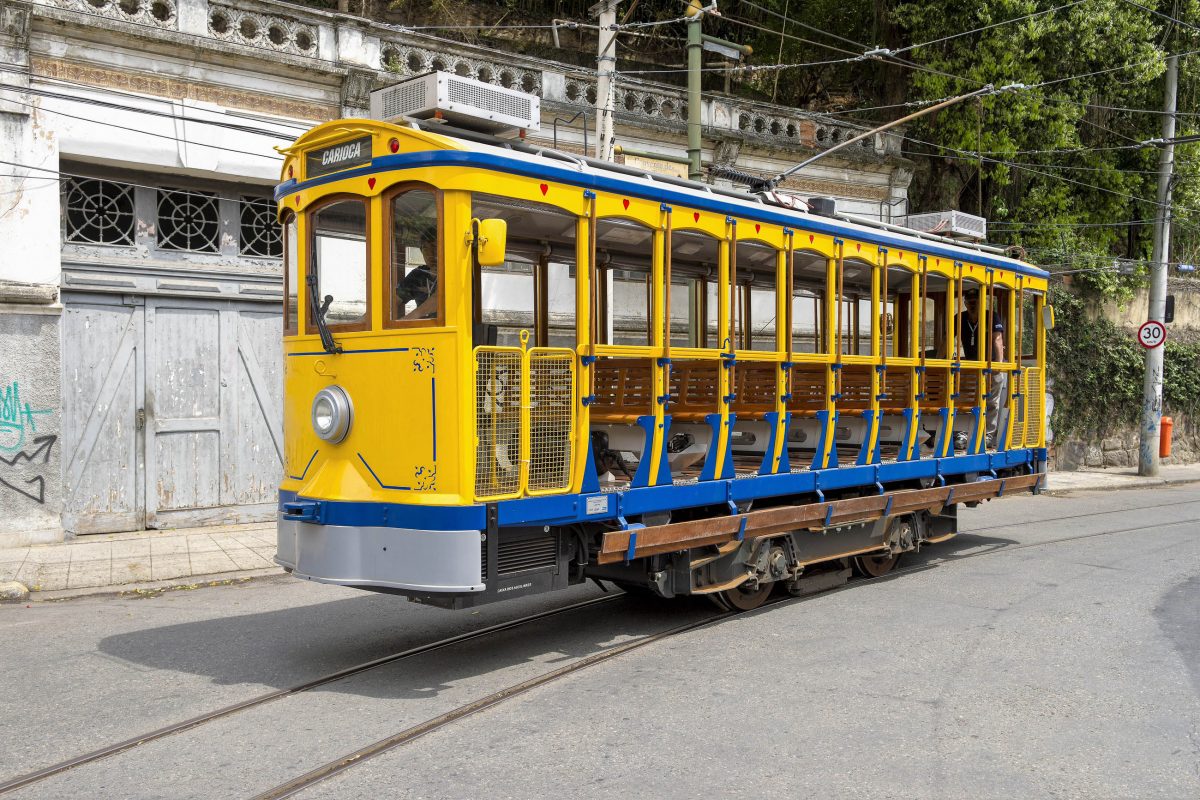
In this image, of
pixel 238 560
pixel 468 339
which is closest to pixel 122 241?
pixel 238 560

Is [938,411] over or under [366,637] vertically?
over

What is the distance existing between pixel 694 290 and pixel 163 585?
545 centimetres

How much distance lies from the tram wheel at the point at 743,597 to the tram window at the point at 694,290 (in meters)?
1.95

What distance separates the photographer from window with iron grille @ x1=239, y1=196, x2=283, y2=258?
13.0 m

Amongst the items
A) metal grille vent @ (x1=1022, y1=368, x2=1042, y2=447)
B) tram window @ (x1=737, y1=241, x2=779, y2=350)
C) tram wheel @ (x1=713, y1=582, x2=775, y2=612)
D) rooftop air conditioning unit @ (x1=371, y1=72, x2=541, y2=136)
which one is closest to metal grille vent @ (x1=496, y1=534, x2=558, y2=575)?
tram wheel @ (x1=713, y1=582, x2=775, y2=612)

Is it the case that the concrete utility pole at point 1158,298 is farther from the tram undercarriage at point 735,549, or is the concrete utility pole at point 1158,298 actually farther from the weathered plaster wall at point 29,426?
the weathered plaster wall at point 29,426

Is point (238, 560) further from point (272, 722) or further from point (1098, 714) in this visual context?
point (1098, 714)

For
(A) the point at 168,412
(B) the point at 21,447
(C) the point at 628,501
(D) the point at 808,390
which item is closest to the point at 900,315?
(D) the point at 808,390

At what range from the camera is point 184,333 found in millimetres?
12672

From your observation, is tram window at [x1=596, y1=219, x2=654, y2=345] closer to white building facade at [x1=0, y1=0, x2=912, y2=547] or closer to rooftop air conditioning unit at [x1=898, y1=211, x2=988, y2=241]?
rooftop air conditioning unit at [x1=898, y1=211, x2=988, y2=241]

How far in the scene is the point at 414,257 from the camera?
21.6ft

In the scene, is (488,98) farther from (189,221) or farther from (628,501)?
(189,221)

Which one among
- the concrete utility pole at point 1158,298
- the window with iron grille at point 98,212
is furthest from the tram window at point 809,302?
the concrete utility pole at point 1158,298

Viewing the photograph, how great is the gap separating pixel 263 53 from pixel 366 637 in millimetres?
7807
